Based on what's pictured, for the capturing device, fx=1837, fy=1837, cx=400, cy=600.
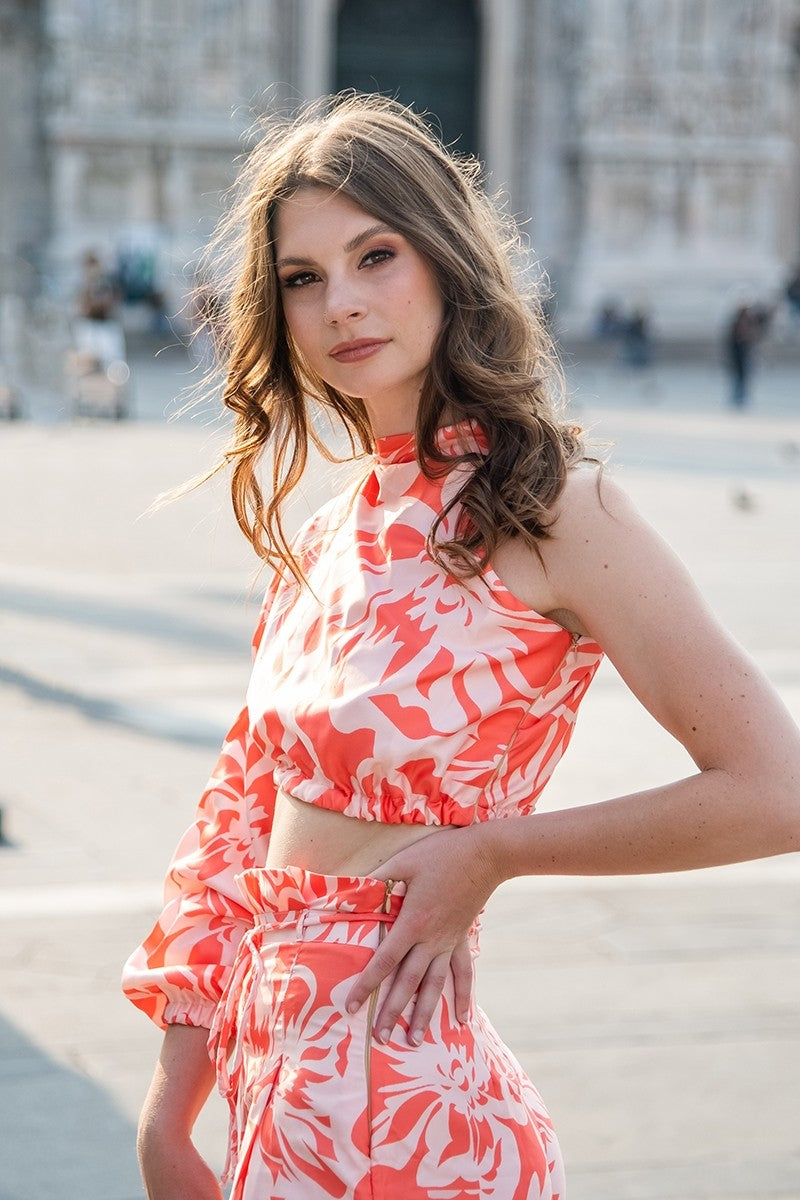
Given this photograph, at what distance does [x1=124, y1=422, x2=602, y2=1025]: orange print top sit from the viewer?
177 centimetres

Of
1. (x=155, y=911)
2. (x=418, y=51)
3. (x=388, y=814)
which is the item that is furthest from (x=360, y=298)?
(x=418, y=51)

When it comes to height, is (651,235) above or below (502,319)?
below

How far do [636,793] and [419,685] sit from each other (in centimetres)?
23

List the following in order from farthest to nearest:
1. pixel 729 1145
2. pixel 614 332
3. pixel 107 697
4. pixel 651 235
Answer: pixel 651 235
pixel 614 332
pixel 107 697
pixel 729 1145

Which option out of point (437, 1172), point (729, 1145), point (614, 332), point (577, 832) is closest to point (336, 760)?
point (577, 832)

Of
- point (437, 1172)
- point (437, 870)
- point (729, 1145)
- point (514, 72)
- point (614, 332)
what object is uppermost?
point (437, 870)

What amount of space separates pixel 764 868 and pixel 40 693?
3.17 metres

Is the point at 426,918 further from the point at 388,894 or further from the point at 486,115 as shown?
the point at 486,115

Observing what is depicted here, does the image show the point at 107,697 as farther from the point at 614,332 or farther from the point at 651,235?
the point at 651,235

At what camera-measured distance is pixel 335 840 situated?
6.07 feet

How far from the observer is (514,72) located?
32969 millimetres

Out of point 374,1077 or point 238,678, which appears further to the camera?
point 238,678

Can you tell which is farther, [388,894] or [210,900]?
[210,900]

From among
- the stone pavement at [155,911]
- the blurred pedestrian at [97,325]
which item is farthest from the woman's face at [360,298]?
the blurred pedestrian at [97,325]
